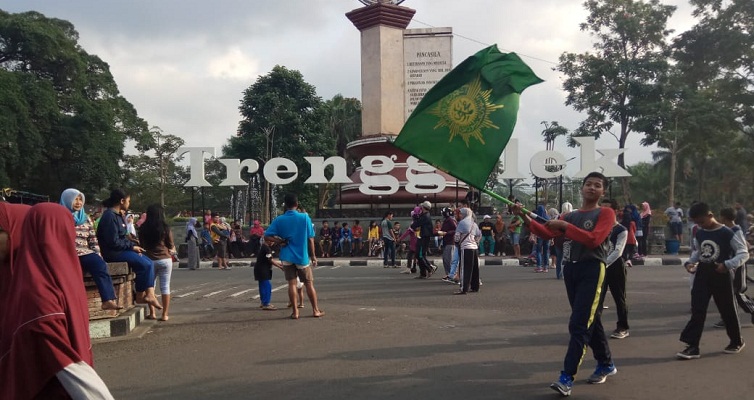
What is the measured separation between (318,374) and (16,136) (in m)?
35.7

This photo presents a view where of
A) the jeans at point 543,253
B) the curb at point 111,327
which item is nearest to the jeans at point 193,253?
the jeans at point 543,253

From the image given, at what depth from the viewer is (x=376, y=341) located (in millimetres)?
7605

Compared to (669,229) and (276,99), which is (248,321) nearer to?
(669,229)

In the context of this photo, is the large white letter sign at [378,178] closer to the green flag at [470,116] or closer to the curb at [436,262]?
the curb at [436,262]

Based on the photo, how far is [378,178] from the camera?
27094 millimetres

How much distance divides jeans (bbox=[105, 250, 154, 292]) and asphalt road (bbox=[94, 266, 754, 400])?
27.2 inches

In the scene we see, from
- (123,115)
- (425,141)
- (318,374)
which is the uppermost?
(123,115)

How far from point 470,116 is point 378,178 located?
2085cm

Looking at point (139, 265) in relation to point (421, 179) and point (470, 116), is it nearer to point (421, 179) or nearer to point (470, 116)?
point (470, 116)

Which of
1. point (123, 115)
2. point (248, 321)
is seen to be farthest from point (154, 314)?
point (123, 115)

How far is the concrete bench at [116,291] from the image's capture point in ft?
26.0

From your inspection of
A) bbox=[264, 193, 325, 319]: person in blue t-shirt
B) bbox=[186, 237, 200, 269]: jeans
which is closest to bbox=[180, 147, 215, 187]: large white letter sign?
bbox=[186, 237, 200, 269]: jeans

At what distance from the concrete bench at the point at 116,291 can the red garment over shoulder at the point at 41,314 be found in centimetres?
482

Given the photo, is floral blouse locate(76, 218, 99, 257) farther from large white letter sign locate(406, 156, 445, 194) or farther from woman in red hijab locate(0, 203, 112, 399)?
large white letter sign locate(406, 156, 445, 194)
